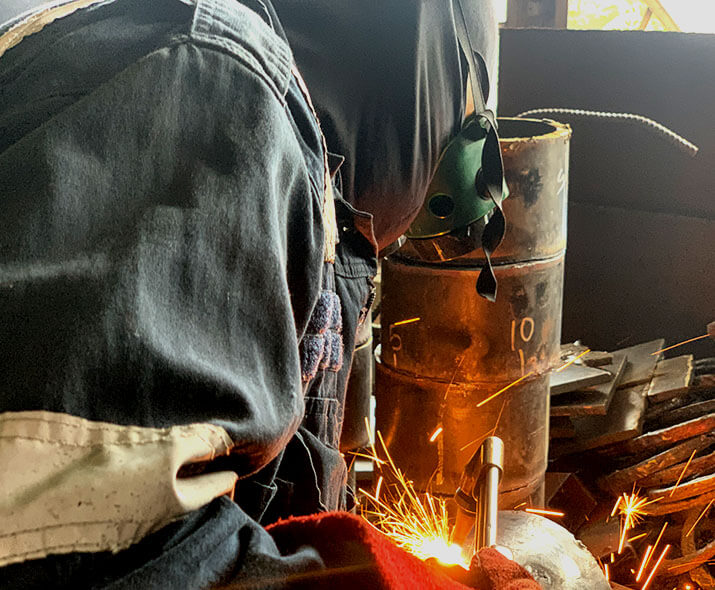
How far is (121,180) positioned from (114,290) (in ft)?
0.32

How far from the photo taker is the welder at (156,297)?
517mm

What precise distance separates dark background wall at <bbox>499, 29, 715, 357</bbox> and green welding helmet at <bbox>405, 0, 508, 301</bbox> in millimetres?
2390

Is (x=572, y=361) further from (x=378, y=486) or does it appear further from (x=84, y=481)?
(x=84, y=481)

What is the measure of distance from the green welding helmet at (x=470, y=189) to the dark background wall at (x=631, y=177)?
94.1 inches

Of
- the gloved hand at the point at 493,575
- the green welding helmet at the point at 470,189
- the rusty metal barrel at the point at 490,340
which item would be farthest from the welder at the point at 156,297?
the rusty metal barrel at the point at 490,340

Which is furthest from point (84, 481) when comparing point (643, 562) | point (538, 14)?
point (538, 14)

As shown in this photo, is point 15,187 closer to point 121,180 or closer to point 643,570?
point 121,180

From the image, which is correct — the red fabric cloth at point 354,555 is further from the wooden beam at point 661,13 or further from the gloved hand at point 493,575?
the wooden beam at point 661,13

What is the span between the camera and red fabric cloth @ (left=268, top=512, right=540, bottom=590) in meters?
0.60

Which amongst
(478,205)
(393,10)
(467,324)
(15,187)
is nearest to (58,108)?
(15,187)

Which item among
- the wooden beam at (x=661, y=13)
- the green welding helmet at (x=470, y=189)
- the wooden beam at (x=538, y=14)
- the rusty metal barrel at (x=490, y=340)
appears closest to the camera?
the green welding helmet at (x=470, y=189)

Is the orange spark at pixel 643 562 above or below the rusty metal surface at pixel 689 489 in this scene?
below

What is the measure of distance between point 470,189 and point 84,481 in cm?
96

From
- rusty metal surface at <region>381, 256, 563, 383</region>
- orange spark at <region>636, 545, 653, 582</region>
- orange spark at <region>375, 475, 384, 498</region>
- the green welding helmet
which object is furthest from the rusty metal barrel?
the green welding helmet
